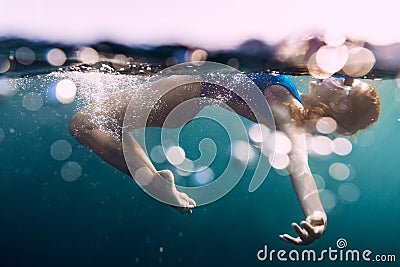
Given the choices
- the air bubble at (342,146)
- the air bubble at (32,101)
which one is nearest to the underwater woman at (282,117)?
the air bubble at (32,101)

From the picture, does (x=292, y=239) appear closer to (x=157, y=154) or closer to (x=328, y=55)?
(x=328, y=55)

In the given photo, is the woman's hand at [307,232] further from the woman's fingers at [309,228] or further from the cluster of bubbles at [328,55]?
the cluster of bubbles at [328,55]

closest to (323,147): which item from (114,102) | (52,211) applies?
(52,211)

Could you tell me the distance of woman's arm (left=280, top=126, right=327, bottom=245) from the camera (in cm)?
390

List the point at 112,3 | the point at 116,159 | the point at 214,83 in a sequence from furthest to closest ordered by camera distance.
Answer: the point at 214,83
the point at 116,159
the point at 112,3

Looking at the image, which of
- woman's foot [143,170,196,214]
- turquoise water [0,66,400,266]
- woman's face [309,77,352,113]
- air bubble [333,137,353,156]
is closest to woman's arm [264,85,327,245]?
woman's face [309,77,352,113]

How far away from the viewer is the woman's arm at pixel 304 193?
390 centimetres

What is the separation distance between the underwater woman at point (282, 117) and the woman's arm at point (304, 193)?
1 centimetres

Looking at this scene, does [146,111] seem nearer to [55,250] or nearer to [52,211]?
[55,250]

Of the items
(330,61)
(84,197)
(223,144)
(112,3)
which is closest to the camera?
(112,3)

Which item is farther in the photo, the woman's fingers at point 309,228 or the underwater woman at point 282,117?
the underwater woman at point 282,117

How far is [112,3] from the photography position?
197 inches

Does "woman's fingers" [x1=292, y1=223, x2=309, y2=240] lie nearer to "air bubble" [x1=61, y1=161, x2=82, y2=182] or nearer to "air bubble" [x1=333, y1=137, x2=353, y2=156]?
"air bubble" [x1=333, y1=137, x2=353, y2=156]

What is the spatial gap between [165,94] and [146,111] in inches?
17.1
